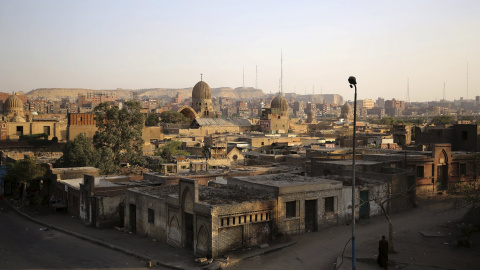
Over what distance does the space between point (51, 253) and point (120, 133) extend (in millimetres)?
21166

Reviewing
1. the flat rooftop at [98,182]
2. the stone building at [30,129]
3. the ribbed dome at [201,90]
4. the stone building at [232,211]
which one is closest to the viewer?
the stone building at [232,211]

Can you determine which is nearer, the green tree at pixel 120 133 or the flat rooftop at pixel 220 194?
the flat rooftop at pixel 220 194

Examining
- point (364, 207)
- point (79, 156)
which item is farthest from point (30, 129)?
point (364, 207)

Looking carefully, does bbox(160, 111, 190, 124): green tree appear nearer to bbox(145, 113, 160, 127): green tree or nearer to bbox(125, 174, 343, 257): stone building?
bbox(145, 113, 160, 127): green tree

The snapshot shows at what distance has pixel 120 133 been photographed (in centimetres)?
4066

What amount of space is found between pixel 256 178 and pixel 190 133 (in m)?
50.0

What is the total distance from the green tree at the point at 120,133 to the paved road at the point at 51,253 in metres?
15.2

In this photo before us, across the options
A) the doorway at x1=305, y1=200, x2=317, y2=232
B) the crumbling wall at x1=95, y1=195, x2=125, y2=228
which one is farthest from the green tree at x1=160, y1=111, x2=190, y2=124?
the doorway at x1=305, y1=200, x2=317, y2=232

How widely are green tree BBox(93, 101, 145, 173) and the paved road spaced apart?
49.8 ft

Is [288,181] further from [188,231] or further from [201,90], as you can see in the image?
[201,90]

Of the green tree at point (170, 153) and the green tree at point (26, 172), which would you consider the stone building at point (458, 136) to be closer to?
the green tree at point (170, 153)

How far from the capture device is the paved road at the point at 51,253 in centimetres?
1848

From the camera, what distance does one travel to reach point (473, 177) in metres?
32.2

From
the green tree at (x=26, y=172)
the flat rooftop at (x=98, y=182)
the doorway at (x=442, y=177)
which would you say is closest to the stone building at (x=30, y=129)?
the green tree at (x=26, y=172)
